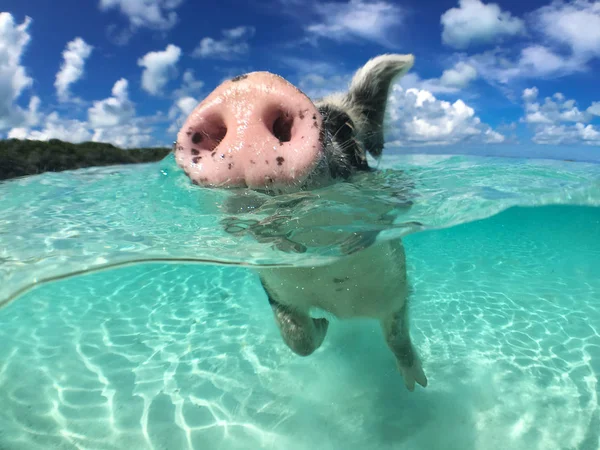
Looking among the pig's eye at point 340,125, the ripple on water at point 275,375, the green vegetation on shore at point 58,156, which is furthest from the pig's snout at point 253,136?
the green vegetation on shore at point 58,156

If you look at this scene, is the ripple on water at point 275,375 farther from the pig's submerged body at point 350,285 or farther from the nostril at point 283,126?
the nostril at point 283,126

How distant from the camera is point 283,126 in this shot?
99.0 inches

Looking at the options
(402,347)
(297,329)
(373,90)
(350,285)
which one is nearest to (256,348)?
(297,329)

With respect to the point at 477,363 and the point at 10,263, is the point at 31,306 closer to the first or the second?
the point at 10,263

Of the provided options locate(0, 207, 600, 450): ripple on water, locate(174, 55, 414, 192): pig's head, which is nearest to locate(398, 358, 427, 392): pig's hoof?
locate(0, 207, 600, 450): ripple on water

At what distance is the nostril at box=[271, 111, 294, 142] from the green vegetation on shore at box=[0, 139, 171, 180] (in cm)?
1005

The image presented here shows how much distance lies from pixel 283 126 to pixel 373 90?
1.53 metres

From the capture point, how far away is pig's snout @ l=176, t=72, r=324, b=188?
2342mm

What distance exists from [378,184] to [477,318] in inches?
104

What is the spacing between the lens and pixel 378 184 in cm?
427

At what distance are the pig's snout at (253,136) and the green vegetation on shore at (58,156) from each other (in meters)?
9.93

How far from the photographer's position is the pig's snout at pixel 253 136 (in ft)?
7.68

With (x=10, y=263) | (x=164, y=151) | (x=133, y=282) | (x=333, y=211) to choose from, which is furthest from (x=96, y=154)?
(x=333, y=211)

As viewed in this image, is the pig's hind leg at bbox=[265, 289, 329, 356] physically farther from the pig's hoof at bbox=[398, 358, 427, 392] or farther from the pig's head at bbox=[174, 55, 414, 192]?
the pig's head at bbox=[174, 55, 414, 192]
